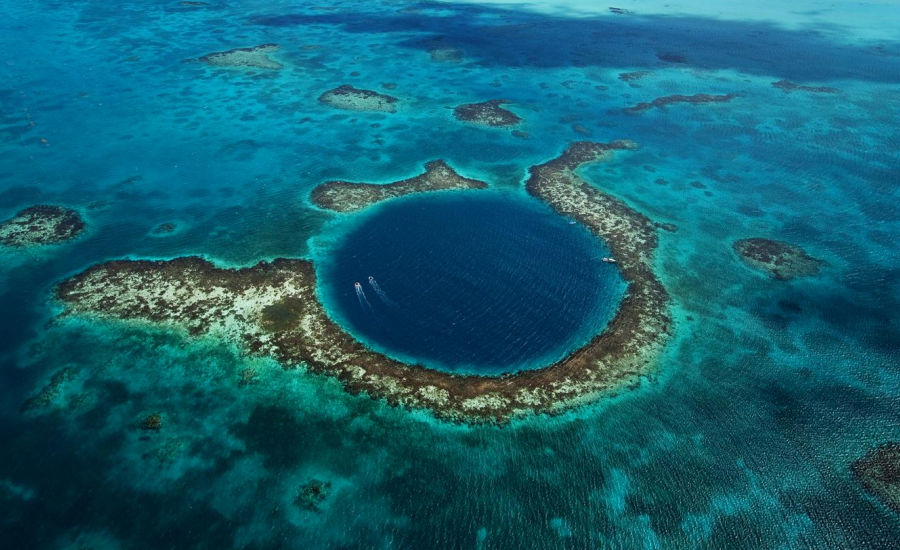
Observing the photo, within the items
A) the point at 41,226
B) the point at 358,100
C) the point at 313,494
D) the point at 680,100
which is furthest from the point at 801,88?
the point at 41,226

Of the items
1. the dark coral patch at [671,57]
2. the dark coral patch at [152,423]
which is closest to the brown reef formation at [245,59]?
the dark coral patch at [152,423]

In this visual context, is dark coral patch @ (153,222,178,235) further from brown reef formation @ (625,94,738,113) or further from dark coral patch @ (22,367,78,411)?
brown reef formation @ (625,94,738,113)

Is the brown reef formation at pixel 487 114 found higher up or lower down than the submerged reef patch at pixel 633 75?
lower down

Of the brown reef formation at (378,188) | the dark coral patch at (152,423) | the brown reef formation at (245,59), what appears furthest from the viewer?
the brown reef formation at (245,59)

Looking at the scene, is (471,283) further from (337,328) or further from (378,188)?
(378,188)

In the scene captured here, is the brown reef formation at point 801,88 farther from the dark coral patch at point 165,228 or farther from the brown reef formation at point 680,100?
the dark coral patch at point 165,228

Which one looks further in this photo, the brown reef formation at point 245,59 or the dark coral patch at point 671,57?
the dark coral patch at point 671,57
